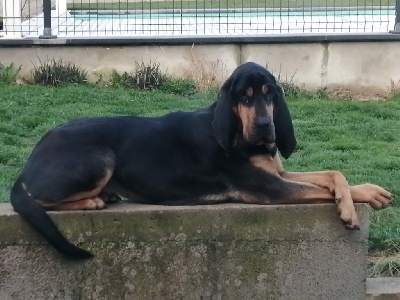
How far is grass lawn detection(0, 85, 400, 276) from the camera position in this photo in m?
8.38

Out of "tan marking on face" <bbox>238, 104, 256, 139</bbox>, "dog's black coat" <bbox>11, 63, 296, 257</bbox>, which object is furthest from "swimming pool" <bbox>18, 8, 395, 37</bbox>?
"tan marking on face" <bbox>238, 104, 256, 139</bbox>

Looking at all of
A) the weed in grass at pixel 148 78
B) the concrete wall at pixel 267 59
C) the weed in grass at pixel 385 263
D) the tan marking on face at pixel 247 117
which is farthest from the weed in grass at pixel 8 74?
the tan marking on face at pixel 247 117

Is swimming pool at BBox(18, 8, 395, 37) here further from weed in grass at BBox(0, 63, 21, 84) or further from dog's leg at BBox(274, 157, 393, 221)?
dog's leg at BBox(274, 157, 393, 221)

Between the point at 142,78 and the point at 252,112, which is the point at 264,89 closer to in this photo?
the point at 252,112

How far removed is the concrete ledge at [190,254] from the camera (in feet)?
16.7

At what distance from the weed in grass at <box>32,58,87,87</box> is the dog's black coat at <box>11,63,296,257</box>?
7.09 m

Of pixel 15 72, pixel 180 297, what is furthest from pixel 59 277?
pixel 15 72

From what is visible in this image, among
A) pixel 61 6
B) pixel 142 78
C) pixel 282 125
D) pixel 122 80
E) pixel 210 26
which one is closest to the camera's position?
pixel 282 125

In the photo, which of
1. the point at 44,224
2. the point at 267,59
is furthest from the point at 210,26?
the point at 44,224

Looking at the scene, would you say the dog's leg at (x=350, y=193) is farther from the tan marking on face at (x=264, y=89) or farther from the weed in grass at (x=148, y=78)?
the weed in grass at (x=148, y=78)

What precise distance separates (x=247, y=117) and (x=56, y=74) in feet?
25.3

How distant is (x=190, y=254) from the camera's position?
5137 millimetres

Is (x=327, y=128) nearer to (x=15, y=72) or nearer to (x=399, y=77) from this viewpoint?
(x=399, y=77)

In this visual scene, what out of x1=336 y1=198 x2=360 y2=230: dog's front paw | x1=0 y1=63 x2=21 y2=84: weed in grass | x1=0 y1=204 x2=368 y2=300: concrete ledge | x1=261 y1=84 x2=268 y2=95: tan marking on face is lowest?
x1=0 y1=204 x2=368 y2=300: concrete ledge
